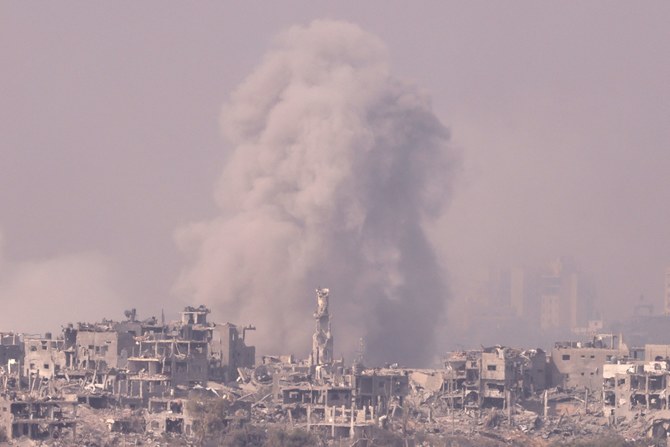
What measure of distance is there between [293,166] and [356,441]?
34.3m

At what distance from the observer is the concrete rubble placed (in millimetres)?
59688

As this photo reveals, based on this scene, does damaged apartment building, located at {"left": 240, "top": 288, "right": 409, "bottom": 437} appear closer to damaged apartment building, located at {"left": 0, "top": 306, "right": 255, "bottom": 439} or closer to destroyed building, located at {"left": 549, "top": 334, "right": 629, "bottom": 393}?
damaged apartment building, located at {"left": 0, "top": 306, "right": 255, "bottom": 439}

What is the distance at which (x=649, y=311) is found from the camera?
132875 mm

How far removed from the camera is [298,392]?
215ft

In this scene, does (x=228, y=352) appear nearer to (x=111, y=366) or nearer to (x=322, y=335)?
(x=111, y=366)

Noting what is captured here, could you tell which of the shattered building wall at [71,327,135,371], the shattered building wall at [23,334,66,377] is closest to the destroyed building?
the shattered building wall at [71,327,135,371]

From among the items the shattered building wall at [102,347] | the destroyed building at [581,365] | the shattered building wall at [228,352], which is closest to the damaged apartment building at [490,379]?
the destroyed building at [581,365]

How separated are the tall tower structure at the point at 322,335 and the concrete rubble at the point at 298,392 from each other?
2.4 inches

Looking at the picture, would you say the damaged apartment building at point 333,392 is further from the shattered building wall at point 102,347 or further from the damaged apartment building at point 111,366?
the shattered building wall at point 102,347

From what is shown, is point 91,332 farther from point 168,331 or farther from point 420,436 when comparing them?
point 420,436

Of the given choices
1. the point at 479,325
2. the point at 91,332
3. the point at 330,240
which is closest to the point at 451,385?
the point at 91,332

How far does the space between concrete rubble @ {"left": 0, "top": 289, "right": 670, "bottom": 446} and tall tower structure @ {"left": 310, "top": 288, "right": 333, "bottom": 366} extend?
62 mm

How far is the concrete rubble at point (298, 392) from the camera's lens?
59688mm

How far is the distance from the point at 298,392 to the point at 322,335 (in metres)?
10.9
